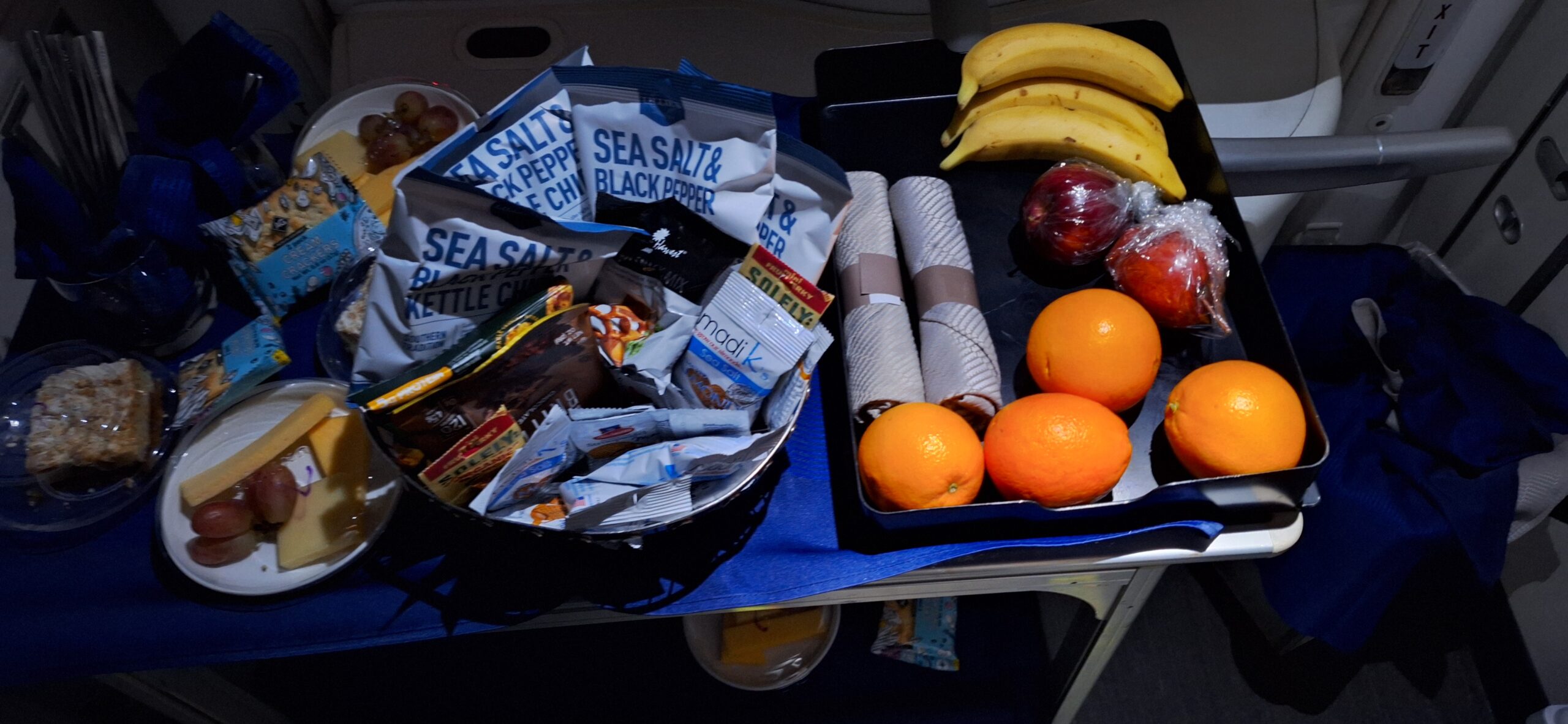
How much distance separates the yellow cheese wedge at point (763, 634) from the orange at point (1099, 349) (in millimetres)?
637

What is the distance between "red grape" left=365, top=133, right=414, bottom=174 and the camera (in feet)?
3.20

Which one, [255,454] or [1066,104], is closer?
[255,454]

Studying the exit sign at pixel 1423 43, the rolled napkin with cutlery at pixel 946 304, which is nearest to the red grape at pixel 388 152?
the rolled napkin with cutlery at pixel 946 304

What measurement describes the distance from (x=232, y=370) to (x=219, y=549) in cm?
17

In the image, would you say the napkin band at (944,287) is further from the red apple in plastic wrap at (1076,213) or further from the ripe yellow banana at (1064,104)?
the ripe yellow banana at (1064,104)

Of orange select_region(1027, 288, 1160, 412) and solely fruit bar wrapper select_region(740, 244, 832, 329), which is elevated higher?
solely fruit bar wrapper select_region(740, 244, 832, 329)

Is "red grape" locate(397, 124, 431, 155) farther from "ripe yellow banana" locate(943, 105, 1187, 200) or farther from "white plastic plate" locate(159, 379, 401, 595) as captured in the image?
"ripe yellow banana" locate(943, 105, 1187, 200)

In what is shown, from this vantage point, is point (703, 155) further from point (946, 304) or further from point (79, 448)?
point (79, 448)

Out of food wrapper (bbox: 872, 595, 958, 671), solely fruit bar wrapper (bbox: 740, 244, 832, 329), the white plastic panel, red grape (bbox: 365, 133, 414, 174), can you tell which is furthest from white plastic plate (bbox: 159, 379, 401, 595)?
the white plastic panel

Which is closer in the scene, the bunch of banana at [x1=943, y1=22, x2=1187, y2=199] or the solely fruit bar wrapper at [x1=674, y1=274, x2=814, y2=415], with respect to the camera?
the solely fruit bar wrapper at [x1=674, y1=274, x2=814, y2=415]

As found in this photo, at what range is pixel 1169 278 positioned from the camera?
852 millimetres

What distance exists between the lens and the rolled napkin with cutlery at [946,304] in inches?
32.3

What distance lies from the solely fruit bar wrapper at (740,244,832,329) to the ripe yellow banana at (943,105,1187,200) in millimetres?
372

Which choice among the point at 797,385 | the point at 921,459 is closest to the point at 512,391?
the point at 797,385
